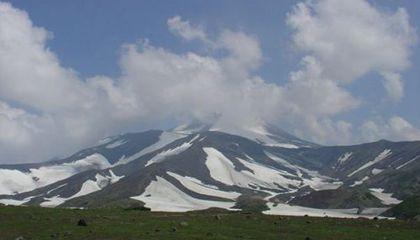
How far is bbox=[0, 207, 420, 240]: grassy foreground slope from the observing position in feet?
146

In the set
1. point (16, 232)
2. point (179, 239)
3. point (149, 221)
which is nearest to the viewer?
point (179, 239)

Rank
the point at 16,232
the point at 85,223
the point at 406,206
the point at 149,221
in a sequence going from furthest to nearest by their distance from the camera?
the point at 406,206, the point at 149,221, the point at 85,223, the point at 16,232

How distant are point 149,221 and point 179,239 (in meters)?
12.0

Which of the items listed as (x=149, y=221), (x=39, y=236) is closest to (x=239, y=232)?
(x=149, y=221)

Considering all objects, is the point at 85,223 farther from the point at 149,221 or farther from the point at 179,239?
the point at 179,239

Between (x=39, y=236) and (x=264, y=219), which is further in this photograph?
(x=264, y=219)

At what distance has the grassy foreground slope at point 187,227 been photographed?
44.4m

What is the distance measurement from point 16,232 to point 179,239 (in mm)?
12635

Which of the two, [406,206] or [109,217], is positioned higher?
[406,206]

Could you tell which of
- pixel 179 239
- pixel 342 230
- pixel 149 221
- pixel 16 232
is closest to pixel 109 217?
pixel 149 221

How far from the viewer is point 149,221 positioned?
5362 centimetres

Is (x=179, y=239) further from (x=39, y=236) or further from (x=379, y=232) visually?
(x=379, y=232)

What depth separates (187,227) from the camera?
4931 centimetres

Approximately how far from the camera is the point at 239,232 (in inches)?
1842
